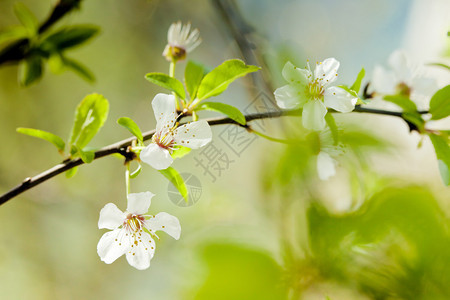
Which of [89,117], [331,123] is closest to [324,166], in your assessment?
[331,123]

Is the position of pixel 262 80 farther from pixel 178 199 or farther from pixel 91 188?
pixel 91 188

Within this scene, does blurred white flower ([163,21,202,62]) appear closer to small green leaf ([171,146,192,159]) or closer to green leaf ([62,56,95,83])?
small green leaf ([171,146,192,159])

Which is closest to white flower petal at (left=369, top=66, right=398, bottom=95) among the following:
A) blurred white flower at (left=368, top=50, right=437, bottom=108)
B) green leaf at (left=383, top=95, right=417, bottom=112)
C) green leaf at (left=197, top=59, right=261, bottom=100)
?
blurred white flower at (left=368, top=50, right=437, bottom=108)

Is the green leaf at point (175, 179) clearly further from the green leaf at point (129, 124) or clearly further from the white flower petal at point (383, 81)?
the white flower petal at point (383, 81)

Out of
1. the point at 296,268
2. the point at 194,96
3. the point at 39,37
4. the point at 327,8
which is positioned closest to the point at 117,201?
the point at 39,37

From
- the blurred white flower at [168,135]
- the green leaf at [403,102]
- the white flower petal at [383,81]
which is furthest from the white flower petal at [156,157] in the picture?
the white flower petal at [383,81]
